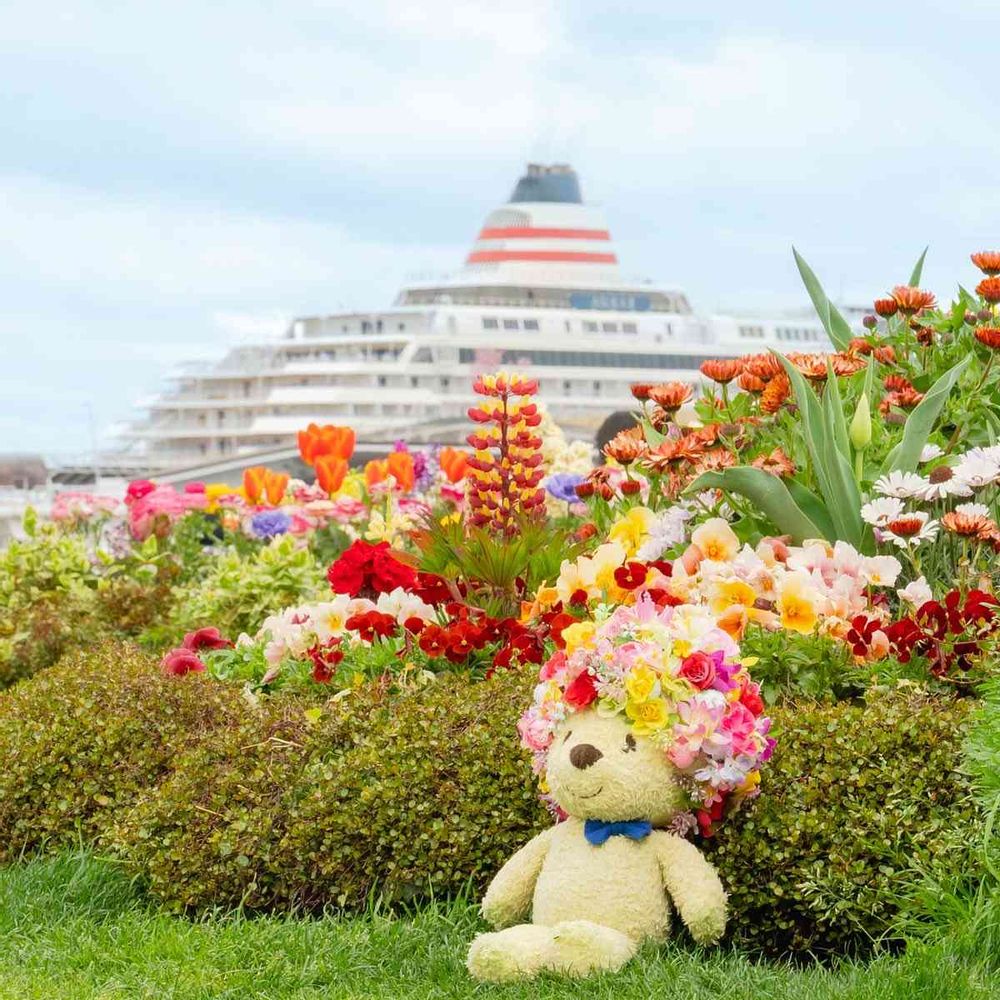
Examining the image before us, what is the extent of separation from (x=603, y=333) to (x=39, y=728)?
5628 centimetres

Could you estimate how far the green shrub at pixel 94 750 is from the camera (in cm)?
568

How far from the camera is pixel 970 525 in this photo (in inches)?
202

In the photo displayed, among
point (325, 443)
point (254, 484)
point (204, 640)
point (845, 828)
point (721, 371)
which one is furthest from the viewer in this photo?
point (254, 484)

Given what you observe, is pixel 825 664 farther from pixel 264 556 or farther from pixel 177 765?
pixel 264 556

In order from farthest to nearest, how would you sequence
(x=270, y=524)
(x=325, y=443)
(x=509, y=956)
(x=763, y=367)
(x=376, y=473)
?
(x=376, y=473) < (x=270, y=524) < (x=325, y=443) < (x=763, y=367) < (x=509, y=956)

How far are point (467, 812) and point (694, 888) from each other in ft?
2.59

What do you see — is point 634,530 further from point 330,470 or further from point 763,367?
point 330,470

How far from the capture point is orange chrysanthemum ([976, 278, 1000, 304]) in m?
6.21

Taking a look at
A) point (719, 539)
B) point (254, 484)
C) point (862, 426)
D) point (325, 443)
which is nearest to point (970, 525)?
point (862, 426)

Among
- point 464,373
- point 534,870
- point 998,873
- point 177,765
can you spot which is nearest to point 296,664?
point 177,765

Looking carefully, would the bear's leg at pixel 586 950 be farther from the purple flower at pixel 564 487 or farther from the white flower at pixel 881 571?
the purple flower at pixel 564 487

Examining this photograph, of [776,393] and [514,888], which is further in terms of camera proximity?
[776,393]

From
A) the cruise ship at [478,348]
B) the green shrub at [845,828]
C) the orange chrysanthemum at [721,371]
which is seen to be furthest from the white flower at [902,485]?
the cruise ship at [478,348]

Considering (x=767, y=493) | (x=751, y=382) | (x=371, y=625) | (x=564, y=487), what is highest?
(x=751, y=382)
